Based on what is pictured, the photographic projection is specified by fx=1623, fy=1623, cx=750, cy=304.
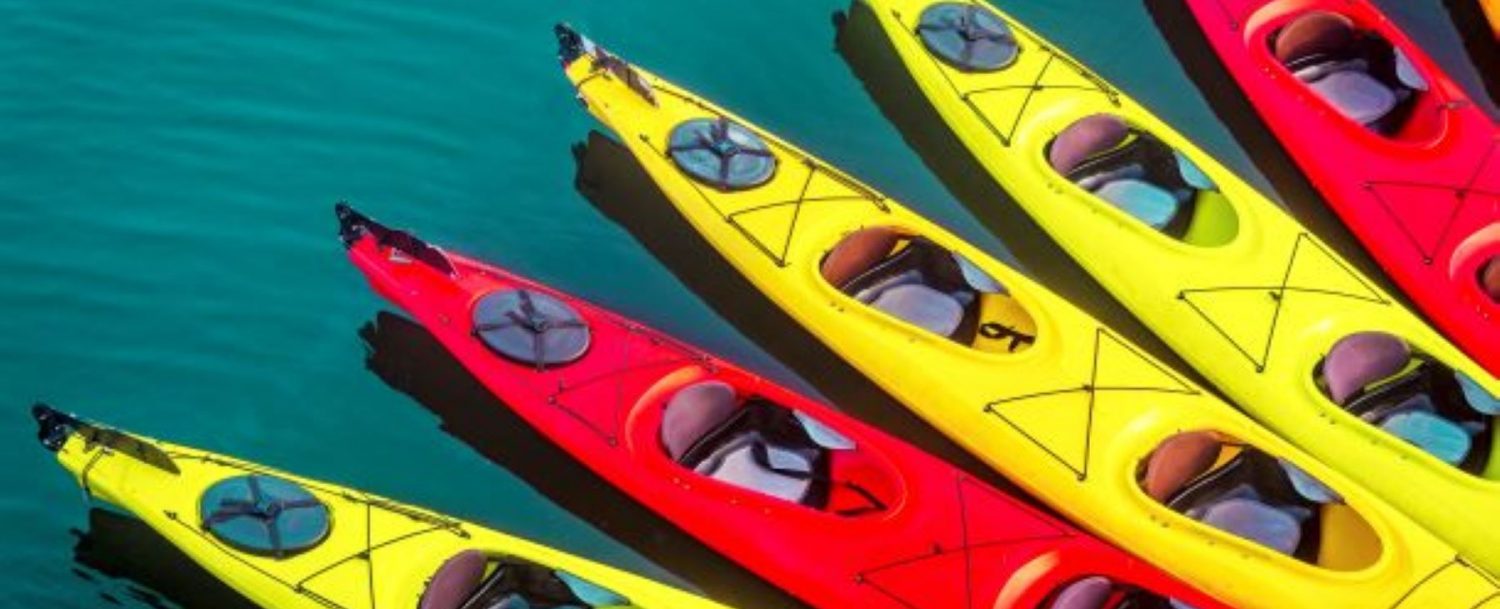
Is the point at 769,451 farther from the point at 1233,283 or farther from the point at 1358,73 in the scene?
the point at 1358,73

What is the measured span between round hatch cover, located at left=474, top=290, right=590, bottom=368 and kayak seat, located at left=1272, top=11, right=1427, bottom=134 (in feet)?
13.5

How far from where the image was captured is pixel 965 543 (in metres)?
6.67

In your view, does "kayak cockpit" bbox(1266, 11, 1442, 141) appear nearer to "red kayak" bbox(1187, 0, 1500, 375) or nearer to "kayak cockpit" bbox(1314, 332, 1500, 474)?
"red kayak" bbox(1187, 0, 1500, 375)

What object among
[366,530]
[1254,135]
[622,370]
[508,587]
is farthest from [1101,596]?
[1254,135]

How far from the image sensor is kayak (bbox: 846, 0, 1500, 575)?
7.02 metres

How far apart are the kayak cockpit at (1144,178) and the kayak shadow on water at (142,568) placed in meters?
4.48

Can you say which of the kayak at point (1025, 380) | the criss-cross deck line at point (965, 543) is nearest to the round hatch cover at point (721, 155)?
the kayak at point (1025, 380)

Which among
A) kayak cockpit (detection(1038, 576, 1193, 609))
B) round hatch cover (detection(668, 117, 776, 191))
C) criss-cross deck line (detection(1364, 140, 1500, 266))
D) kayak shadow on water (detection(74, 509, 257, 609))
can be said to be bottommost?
kayak cockpit (detection(1038, 576, 1193, 609))

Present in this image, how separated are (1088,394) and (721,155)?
2.14m

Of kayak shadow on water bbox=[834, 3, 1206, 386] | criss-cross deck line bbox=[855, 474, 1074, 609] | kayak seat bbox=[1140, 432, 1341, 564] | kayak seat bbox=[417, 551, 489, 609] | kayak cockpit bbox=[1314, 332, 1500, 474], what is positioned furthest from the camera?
kayak shadow on water bbox=[834, 3, 1206, 386]

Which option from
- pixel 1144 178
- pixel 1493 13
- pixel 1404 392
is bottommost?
pixel 1404 392

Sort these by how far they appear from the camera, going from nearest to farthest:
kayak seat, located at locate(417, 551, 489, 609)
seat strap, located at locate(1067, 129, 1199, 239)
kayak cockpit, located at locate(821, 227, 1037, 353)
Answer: kayak seat, located at locate(417, 551, 489, 609)
kayak cockpit, located at locate(821, 227, 1037, 353)
seat strap, located at locate(1067, 129, 1199, 239)

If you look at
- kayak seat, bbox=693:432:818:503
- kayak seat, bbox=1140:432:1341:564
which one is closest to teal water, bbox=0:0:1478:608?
kayak seat, bbox=693:432:818:503

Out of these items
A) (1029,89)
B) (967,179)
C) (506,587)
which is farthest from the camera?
(967,179)
